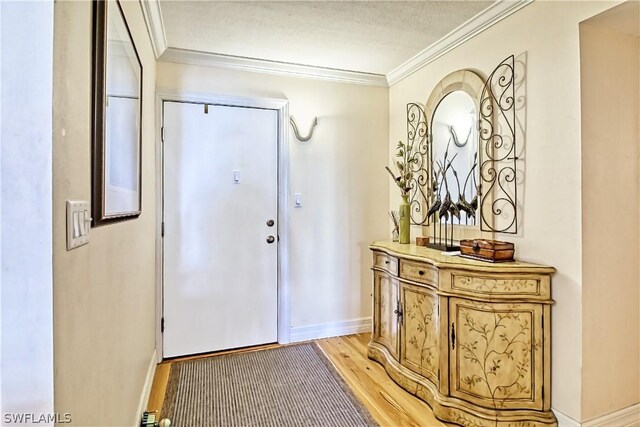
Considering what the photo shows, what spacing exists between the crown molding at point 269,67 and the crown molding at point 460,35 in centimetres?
26

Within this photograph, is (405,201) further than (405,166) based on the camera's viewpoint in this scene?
No

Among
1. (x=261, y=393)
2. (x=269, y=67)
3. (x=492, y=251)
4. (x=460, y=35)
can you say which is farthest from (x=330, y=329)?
(x=460, y=35)

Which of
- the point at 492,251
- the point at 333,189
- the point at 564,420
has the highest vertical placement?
the point at 333,189

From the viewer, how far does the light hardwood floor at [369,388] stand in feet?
6.51

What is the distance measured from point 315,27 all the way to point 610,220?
2.04m

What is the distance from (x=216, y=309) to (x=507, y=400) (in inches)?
81.5

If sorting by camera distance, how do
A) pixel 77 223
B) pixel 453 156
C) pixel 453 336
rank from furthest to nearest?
pixel 453 156, pixel 453 336, pixel 77 223

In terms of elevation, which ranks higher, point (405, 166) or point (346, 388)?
point (405, 166)

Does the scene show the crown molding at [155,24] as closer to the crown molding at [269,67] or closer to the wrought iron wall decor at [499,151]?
the crown molding at [269,67]

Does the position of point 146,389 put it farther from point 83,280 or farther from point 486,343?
point 486,343

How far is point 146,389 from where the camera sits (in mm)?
2092

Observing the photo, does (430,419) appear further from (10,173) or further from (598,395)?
(10,173)

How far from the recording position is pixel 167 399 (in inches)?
85.4

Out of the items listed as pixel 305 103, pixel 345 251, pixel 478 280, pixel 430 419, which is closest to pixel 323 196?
pixel 345 251
